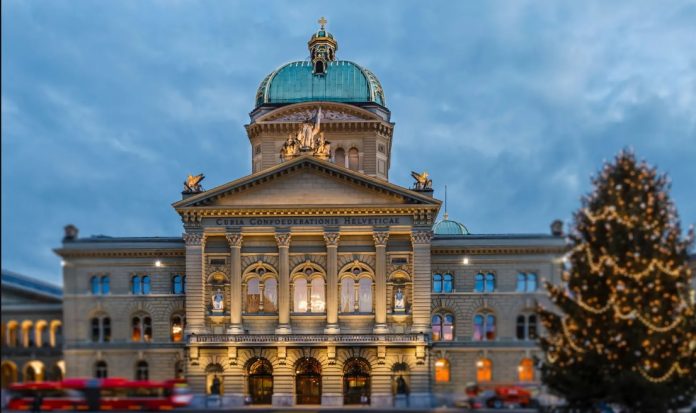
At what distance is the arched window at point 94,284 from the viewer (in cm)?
6806

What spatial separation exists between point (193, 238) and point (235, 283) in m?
5.01

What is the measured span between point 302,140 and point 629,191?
1371 inches

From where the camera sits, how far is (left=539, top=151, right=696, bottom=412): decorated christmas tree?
50.7 m

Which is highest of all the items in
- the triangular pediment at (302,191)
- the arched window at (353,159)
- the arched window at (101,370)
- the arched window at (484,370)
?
the arched window at (353,159)

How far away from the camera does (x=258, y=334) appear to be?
78.1m

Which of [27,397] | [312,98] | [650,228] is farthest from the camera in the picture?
[312,98]

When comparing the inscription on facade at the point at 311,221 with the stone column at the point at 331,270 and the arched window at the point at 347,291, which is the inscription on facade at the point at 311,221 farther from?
the arched window at the point at 347,291

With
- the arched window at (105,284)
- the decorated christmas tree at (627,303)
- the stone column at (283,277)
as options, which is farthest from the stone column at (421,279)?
the decorated christmas tree at (627,303)

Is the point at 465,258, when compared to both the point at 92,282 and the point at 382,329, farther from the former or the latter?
the point at 92,282

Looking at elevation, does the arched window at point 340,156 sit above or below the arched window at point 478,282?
above

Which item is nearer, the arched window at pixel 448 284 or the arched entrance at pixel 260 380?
the arched entrance at pixel 260 380

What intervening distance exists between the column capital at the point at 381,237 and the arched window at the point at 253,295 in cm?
1021

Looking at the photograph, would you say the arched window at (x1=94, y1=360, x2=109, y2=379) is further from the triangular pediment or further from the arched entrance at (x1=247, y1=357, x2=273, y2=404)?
the triangular pediment

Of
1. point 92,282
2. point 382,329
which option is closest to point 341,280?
point 382,329
